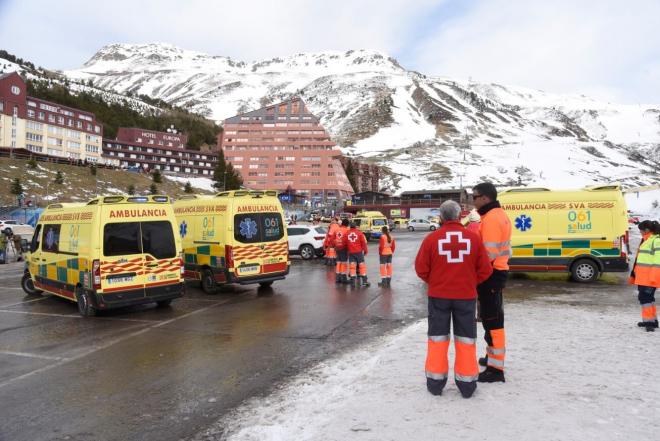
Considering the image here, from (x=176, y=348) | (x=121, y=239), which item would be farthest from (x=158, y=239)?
(x=176, y=348)

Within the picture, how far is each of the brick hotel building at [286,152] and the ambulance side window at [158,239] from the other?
113 meters

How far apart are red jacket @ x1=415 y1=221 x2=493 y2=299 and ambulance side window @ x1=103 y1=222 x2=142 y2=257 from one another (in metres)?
6.78

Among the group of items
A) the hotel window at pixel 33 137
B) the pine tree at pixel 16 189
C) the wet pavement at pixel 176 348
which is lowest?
the wet pavement at pixel 176 348

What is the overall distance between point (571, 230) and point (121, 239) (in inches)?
442

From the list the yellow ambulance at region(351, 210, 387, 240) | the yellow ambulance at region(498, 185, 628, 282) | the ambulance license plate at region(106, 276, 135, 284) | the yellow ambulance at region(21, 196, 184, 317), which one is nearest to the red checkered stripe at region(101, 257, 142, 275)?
the yellow ambulance at region(21, 196, 184, 317)

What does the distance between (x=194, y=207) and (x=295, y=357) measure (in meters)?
7.50

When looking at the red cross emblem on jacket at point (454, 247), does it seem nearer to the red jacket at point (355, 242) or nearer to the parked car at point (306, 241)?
the red jacket at point (355, 242)

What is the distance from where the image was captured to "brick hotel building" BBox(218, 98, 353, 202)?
12512 cm

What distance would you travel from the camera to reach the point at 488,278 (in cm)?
497

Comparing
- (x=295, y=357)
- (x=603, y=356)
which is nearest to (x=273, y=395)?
(x=295, y=357)

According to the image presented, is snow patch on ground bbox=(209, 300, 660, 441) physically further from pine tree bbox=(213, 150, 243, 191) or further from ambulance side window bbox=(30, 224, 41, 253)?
pine tree bbox=(213, 150, 243, 191)

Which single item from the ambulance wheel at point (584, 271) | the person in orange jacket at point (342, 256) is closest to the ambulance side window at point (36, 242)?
the person in orange jacket at point (342, 256)

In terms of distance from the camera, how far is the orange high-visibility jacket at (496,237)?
17.0ft

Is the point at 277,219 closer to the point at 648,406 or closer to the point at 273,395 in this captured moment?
the point at 273,395
